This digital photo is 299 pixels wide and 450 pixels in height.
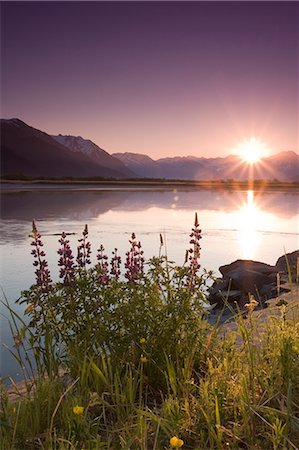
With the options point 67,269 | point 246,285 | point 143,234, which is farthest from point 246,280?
point 143,234

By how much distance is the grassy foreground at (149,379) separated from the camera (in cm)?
363

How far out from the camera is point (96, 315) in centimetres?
489

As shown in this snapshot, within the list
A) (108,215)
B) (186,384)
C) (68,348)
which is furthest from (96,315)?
(108,215)

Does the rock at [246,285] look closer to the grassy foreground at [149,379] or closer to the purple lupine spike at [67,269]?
the grassy foreground at [149,379]

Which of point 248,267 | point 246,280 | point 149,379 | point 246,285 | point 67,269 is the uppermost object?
point 67,269

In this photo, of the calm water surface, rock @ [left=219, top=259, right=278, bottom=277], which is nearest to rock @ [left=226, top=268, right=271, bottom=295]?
rock @ [left=219, top=259, right=278, bottom=277]

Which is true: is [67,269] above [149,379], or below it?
above

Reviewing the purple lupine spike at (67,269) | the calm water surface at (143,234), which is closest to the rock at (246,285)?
the calm water surface at (143,234)

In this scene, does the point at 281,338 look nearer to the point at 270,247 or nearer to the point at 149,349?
the point at 149,349

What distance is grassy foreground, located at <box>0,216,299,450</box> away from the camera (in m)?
3.63

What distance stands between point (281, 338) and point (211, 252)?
418 inches

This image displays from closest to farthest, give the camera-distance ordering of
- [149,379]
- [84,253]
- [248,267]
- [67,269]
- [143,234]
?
[149,379] → [67,269] → [84,253] → [248,267] → [143,234]

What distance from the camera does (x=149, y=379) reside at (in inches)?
A: 185

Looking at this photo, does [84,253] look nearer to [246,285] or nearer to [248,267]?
[246,285]
